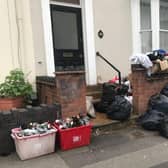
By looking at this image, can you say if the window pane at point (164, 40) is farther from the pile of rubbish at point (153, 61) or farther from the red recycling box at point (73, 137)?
the red recycling box at point (73, 137)

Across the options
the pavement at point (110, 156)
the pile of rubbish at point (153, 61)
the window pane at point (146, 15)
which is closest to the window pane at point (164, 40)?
the window pane at point (146, 15)

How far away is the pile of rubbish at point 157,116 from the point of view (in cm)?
461

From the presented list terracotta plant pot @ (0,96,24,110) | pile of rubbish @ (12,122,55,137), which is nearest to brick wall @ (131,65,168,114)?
pile of rubbish @ (12,122,55,137)

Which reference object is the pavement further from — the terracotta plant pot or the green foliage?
the green foliage

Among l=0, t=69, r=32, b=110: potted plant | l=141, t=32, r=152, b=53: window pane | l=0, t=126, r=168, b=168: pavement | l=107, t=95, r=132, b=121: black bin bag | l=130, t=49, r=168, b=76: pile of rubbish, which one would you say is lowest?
l=0, t=126, r=168, b=168: pavement

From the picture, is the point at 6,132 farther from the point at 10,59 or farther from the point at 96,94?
the point at 96,94

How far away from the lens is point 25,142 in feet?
12.0

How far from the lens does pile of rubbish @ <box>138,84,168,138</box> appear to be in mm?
4605

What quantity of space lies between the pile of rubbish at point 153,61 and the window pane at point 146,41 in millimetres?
1728

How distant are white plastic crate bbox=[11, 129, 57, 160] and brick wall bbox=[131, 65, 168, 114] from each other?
219 cm

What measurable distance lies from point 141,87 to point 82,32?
2.15 metres

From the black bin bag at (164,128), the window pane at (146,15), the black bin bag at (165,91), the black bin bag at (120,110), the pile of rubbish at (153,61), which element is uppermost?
the window pane at (146,15)

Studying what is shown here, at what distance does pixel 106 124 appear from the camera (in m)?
4.82

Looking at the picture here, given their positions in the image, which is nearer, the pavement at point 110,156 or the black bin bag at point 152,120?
the pavement at point 110,156
